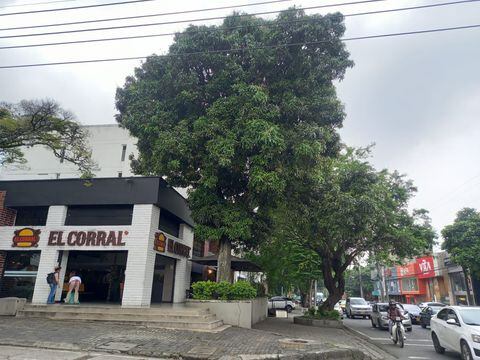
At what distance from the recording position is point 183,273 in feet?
67.6

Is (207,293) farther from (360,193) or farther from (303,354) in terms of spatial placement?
(360,193)

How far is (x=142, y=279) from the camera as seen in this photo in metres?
14.8

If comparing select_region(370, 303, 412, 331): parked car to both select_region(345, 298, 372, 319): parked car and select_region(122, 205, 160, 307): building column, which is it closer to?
select_region(345, 298, 372, 319): parked car

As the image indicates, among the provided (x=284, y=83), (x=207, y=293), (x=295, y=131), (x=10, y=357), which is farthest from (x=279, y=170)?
(x=10, y=357)

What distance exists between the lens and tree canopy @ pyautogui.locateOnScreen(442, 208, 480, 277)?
90.7ft

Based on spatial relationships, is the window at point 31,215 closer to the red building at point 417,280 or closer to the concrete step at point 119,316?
the concrete step at point 119,316

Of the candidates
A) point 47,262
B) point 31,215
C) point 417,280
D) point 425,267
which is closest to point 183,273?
point 47,262

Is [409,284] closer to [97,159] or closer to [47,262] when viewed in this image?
[97,159]

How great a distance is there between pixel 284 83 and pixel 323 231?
849 centimetres

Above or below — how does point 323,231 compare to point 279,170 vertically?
below

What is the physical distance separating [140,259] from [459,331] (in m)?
11.8

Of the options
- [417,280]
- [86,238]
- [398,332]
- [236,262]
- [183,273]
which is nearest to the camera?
[398,332]

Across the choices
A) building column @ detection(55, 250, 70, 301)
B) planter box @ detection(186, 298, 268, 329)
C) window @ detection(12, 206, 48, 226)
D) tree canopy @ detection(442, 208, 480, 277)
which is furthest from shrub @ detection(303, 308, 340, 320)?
window @ detection(12, 206, 48, 226)

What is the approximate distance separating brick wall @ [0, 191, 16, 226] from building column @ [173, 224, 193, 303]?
8.69m
